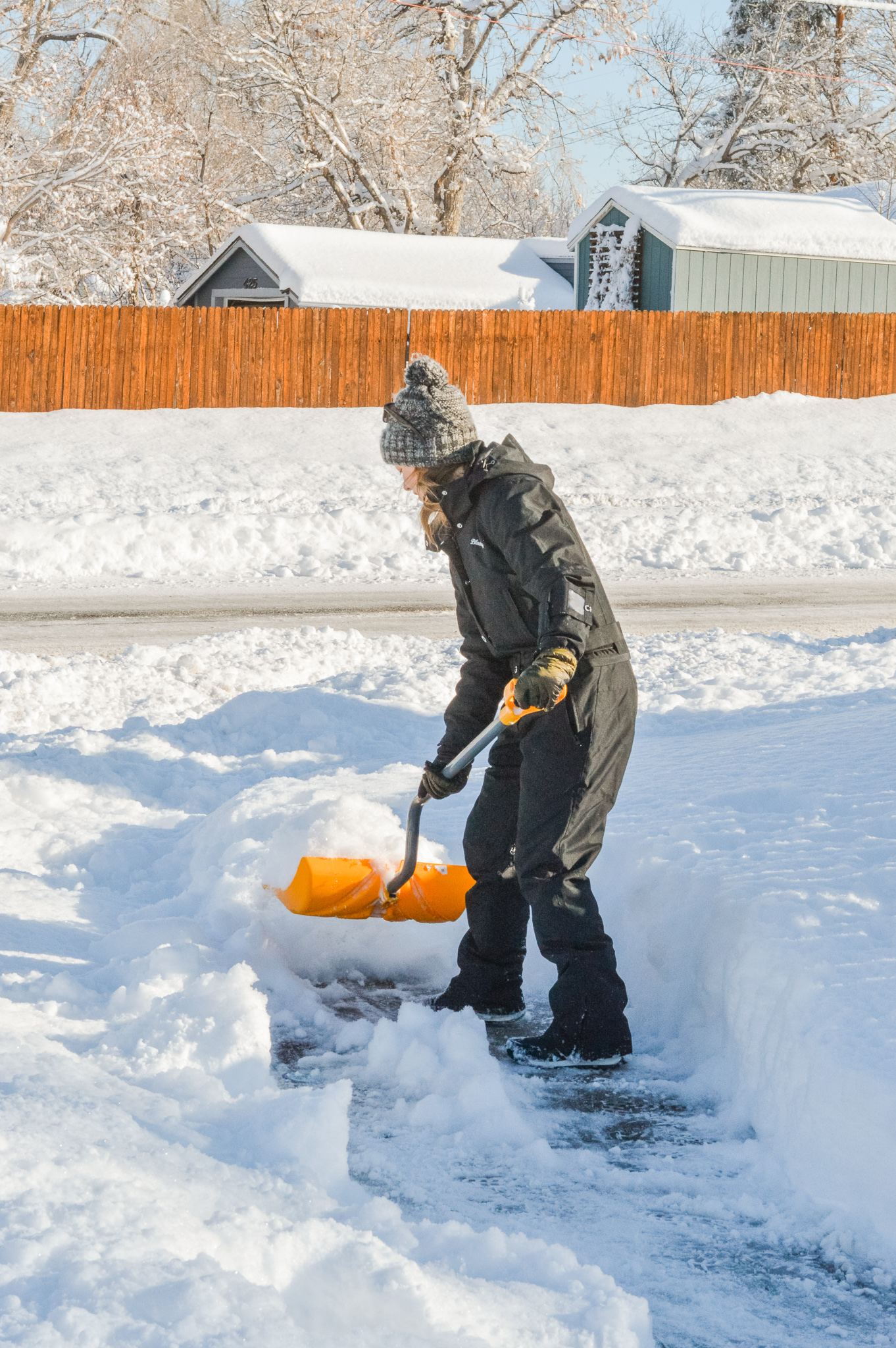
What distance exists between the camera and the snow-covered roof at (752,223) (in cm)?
2256

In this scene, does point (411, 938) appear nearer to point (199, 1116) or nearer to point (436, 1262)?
point (199, 1116)

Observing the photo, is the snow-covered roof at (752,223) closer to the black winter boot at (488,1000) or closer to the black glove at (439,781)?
the black glove at (439,781)

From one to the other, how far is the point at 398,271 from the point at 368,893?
2266cm

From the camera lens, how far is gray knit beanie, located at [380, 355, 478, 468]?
121 inches

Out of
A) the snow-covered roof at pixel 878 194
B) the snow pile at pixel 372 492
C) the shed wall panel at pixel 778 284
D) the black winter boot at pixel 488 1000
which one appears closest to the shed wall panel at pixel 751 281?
the shed wall panel at pixel 778 284

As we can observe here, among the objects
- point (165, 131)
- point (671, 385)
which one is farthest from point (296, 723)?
point (165, 131)

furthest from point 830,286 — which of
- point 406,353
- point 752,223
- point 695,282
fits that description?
point 406,353

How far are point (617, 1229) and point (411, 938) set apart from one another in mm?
1526

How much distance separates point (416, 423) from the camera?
3.07 meters

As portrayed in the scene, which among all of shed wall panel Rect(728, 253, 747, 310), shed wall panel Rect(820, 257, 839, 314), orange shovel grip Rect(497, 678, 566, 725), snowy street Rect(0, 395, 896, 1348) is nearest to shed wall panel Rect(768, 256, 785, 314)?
shed wall panel Rect(728, 253, 747, 310)

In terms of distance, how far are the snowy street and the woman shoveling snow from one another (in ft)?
0.67

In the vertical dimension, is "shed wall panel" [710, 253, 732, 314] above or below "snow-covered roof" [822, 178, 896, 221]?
below

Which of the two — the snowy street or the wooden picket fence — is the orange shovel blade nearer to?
the snowy street

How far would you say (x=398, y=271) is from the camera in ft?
80.8
